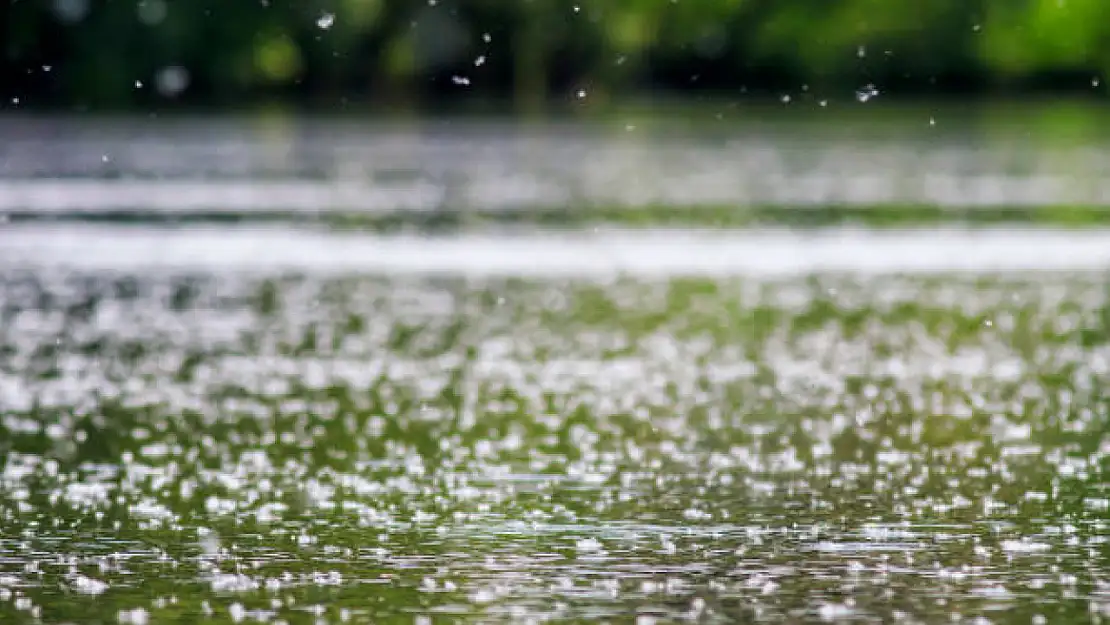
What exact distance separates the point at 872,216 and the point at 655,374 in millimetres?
13846

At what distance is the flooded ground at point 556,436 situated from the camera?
7898mm

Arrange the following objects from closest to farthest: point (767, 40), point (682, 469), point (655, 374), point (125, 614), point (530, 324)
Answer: point (125, 614), point (682, 469), point (655, 374), point (530, 324), point (767, 40)

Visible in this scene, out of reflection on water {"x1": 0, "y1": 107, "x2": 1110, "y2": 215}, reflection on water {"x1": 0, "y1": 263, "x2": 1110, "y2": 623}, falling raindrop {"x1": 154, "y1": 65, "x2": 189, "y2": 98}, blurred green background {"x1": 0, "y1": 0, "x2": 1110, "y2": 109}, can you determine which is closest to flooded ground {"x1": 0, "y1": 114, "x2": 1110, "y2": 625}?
reflection on water {"x1": 0, "y1": 263, "x2": 1110, "y2": 623}

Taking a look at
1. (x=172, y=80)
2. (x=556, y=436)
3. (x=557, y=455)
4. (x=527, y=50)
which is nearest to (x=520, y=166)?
(x=556, y=436)

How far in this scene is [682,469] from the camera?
1073 cm

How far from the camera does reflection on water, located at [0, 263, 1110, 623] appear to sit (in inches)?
309

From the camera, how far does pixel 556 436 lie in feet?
38.9

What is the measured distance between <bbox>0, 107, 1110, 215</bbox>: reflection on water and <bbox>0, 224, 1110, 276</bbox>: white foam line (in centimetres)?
395

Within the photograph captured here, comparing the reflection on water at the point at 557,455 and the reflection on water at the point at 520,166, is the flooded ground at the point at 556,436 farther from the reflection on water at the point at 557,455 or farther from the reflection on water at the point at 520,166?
the reflection on water at the point at 520,166

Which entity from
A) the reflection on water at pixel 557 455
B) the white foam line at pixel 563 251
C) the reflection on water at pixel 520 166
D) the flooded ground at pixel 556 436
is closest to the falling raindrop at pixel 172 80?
the reflection on water at pixel 520 166

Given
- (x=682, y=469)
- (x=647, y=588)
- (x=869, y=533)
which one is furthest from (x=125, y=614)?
(x=682, y=469)

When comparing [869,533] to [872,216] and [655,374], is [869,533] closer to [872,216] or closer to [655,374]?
[655,374]

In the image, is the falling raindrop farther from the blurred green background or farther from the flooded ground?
the flooded ground

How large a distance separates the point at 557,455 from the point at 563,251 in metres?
12.6
